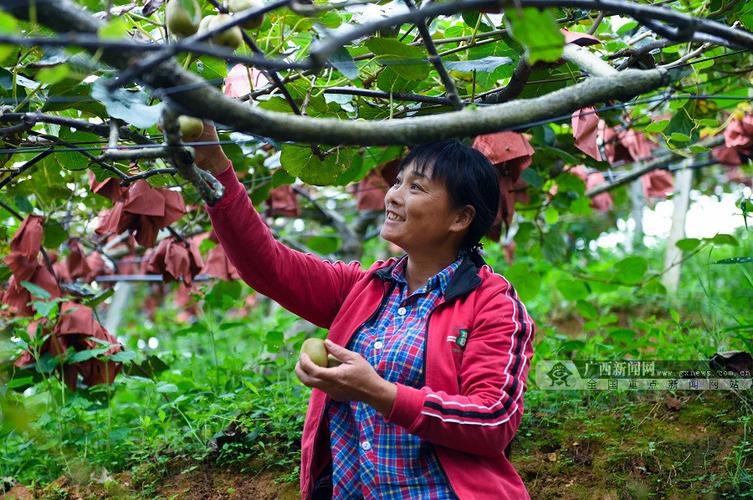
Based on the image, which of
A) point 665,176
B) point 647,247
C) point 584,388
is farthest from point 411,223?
point 647,247

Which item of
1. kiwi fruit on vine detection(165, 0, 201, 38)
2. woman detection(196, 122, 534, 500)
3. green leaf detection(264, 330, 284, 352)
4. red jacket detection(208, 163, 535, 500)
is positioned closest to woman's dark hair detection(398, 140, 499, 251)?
woman detection(196, 122, 534, 500)

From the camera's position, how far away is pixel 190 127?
1436mm

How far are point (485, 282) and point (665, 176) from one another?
7.83ft

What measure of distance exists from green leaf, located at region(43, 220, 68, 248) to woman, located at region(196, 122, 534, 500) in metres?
1.12

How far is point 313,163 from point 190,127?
0.71 meters

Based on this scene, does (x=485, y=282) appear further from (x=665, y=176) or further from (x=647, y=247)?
(x=647, y=247)

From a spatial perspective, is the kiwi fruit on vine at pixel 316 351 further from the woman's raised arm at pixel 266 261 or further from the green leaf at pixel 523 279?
the green leaf at pixel 523 279

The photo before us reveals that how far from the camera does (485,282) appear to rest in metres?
1.80

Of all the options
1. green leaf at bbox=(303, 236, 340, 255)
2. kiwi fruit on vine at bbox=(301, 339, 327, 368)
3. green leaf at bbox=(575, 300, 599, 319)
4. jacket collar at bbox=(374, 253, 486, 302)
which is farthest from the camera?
green leaf at bbox=(303, 236, 340, 255)

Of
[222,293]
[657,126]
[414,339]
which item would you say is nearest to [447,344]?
[414,339]

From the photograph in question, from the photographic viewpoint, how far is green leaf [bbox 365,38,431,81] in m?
1.72

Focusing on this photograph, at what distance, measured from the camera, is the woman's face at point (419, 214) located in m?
1.83

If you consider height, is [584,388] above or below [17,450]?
above

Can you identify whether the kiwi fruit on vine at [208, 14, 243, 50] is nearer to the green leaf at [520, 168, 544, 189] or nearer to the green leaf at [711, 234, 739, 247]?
the green leaf at [520, 168, 544, 189]
